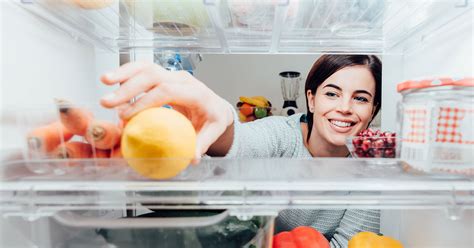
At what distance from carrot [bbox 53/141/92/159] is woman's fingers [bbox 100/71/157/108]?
0.30ft

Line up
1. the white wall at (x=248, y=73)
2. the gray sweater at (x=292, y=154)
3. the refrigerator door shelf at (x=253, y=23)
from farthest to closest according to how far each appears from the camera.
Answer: the white wall at (x=248, y=73) → the gray sweater at (x=292, y=154) → the refrigerator door shelf at (x=253, y=23)

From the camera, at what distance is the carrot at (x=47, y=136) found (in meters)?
0.52

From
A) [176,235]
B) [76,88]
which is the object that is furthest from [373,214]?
[76,88]

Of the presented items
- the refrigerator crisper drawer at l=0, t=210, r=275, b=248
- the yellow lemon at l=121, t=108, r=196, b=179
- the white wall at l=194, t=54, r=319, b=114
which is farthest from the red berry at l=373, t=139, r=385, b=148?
the white wall at l=194, t=54, r=319, b=114

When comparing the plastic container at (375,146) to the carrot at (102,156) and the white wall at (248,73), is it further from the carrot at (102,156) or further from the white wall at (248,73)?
the white wall at (248,73)

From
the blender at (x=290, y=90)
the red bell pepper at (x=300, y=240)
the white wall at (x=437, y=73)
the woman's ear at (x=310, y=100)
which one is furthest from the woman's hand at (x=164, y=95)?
the blender at (x=290, y=90)

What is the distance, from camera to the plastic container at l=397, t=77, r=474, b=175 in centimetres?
51

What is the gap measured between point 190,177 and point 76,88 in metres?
0.38

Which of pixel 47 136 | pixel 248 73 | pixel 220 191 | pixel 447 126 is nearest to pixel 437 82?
pixel 447 126

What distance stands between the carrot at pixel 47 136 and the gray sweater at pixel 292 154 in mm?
381

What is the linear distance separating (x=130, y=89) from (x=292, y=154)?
2.51 ft

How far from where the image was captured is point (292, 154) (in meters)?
1.19

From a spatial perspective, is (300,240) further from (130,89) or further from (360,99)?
(360,99)

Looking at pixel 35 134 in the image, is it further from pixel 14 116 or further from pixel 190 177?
pixel 190 177
